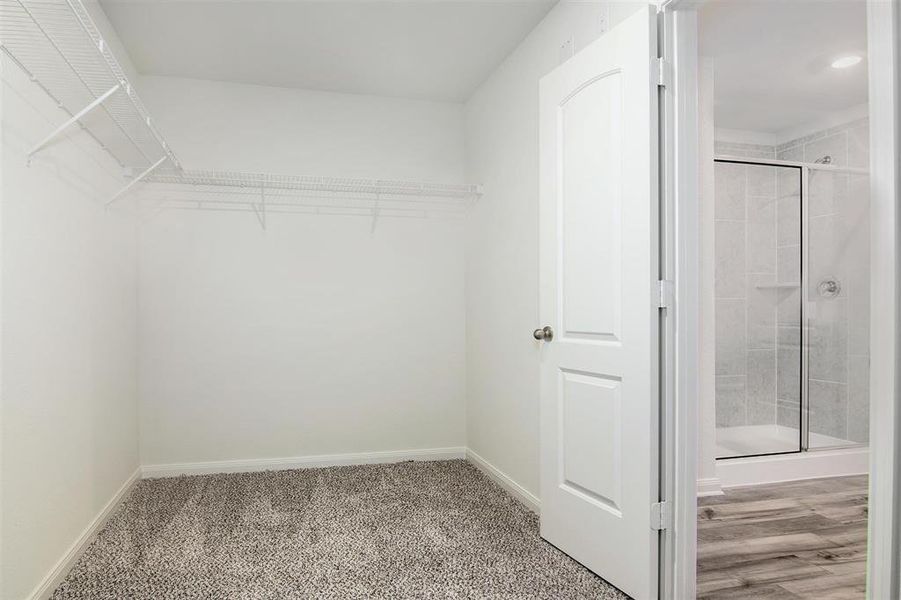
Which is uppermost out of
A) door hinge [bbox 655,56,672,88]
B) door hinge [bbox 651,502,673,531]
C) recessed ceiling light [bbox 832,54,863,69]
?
recessed ceiling light [bbox 832,54,863,69]

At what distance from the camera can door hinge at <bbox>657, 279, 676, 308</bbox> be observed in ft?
6.41

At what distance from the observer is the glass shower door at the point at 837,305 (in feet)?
12.4

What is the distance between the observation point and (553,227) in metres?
2.46

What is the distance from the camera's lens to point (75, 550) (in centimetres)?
227

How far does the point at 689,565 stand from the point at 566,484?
57 centimetres

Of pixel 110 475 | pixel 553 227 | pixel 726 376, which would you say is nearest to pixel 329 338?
pixel 110 475

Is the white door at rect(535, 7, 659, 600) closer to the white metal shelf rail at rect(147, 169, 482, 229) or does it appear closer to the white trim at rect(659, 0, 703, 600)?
the white trim at rect(659, 0, 703, 600)

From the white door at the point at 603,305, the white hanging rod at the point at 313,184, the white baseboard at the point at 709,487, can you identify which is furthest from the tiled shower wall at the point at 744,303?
the white door at the point at 603,305

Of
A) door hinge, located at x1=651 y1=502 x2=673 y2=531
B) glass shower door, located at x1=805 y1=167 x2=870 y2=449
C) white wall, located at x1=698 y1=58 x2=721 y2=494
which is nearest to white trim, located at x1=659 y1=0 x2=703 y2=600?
door hinge, located at x1=651 y1=502 x2=673 y2=531

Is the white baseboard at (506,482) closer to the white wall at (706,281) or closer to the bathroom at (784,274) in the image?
the bathroom at (784,274)

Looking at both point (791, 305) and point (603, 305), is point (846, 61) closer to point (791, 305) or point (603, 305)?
point (791, 305)

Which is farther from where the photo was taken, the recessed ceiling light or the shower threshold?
the shower threshold

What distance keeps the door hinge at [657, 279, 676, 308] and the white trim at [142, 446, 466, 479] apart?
245cm

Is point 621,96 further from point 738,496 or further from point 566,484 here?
point 738,496
